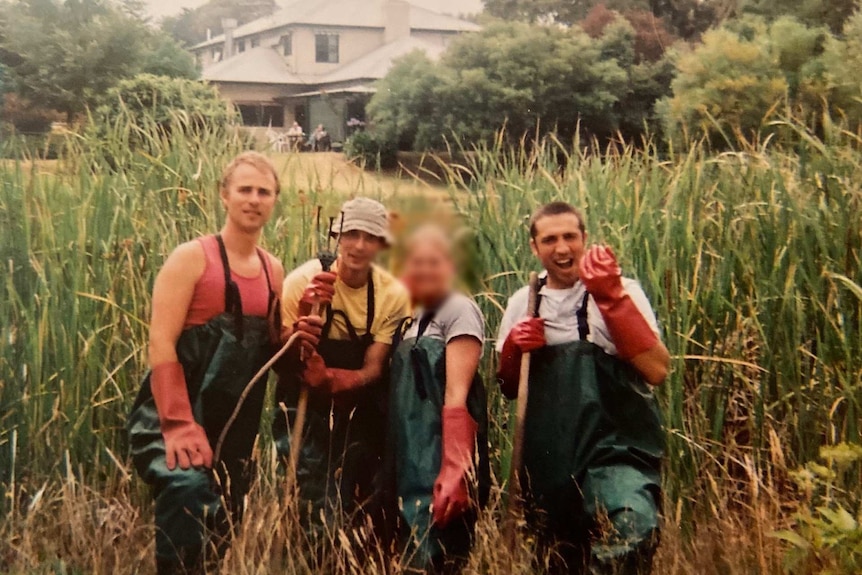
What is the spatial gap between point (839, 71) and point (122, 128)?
2111 millimetres

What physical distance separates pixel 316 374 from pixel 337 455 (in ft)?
0.81

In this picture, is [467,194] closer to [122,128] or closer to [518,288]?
[518,288]

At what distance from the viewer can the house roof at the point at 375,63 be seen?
7.22 feet

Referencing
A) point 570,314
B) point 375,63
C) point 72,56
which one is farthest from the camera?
point 72,56

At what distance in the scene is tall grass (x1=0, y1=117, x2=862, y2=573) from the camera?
7.75ft

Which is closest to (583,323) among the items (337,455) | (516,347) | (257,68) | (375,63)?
(516,347)

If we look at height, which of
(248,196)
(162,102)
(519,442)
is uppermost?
(162,102)

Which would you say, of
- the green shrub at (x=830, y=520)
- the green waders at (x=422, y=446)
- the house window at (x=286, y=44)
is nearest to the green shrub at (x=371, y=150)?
the house window at (x=286, y=44)

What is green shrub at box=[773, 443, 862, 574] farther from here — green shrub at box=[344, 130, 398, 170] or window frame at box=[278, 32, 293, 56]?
window frame at box=[278, 32, 293, 56]

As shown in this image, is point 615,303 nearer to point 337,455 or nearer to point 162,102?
point 337,455

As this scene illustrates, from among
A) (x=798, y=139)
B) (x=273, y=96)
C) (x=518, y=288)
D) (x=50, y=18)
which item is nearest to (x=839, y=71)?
(x=798, y=139)

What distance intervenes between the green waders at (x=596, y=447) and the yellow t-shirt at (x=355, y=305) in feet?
1.30

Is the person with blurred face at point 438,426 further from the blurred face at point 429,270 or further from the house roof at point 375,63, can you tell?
the house roof at point 375,63

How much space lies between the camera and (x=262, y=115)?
7.73 ft
